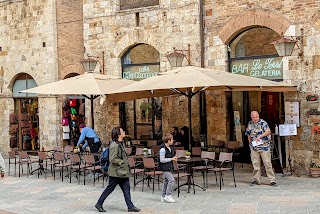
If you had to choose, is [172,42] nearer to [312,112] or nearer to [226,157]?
[312,112]

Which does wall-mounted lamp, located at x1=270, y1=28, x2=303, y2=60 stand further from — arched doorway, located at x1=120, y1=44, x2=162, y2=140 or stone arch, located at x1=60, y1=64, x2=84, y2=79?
stone arch, located at x1=60, y1=64, x2=84, y2=79

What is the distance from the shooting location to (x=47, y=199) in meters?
11.1

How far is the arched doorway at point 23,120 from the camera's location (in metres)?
19.9

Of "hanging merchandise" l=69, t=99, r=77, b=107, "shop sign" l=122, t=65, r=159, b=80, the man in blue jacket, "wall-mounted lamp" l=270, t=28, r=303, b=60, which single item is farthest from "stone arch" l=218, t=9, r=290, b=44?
"hanging merchandise" l=69, t=99, r=77, b=107

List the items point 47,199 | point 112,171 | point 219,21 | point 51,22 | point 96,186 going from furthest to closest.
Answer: point 51,22
point 219,21
point 96,186
point 47,199
point 112,171

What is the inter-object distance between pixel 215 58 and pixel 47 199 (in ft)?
20.9

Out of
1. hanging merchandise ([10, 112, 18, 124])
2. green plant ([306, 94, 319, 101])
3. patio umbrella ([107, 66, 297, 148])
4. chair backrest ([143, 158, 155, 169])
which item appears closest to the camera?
patio umbrella ([107, 66, 297, 148])

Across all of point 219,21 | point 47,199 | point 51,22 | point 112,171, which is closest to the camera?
point 112,171

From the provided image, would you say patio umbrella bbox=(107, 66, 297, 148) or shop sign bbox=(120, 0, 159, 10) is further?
shop sign bbox=(120, 0, 159, 10)

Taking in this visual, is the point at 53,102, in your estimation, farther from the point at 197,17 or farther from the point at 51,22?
the point at 197,17

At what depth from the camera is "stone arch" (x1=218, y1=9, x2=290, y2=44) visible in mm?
13234

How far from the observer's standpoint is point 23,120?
20047mm

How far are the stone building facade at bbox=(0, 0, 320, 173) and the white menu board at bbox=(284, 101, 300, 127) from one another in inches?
4.0

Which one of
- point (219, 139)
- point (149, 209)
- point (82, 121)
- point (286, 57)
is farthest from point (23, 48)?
point (149, 209)
